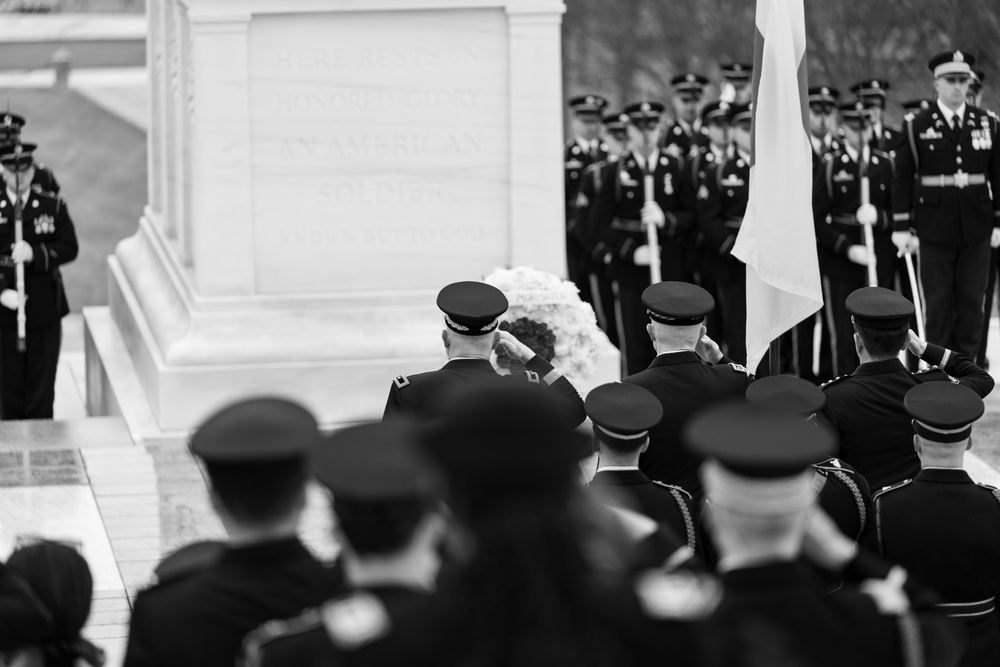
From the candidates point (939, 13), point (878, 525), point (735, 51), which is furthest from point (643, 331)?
point (735, 51)

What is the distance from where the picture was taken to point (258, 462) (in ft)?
9.71

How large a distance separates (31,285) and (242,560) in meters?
7.82

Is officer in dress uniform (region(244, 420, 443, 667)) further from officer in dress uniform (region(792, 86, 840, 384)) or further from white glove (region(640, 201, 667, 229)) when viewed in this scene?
white glove (region(640, 201, 667, 229))

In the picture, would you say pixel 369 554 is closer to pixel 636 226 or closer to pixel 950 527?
pixel 950 527

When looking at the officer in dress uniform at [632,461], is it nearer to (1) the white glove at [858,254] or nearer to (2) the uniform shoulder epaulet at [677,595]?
(2) the uniform shoulder epaulet at [677,595]

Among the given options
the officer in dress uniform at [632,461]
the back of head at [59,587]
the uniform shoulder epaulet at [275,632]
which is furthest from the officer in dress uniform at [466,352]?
the uniform shoulder epaulet at [275,632]

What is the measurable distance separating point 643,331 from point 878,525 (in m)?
7.50

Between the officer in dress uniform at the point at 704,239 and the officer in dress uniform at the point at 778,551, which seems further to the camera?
the officer in dress uniform at the point at 704,239

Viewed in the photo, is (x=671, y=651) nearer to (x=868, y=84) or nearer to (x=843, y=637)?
(x=843, y=637)

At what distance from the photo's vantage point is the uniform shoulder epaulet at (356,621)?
8.43 feet

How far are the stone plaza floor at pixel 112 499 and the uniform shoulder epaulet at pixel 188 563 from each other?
2687 mm

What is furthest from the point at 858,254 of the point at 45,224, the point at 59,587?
the point at 59,587

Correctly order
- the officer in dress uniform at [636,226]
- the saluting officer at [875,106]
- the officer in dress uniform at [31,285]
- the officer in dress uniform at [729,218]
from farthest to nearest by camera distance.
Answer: the saluting officer at [875,106]
the officer in dress uniform at [636,226]
the officer in dress uniform at [729,218]
the officer in dress uniform at [31,285]

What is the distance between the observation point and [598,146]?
14.0m
